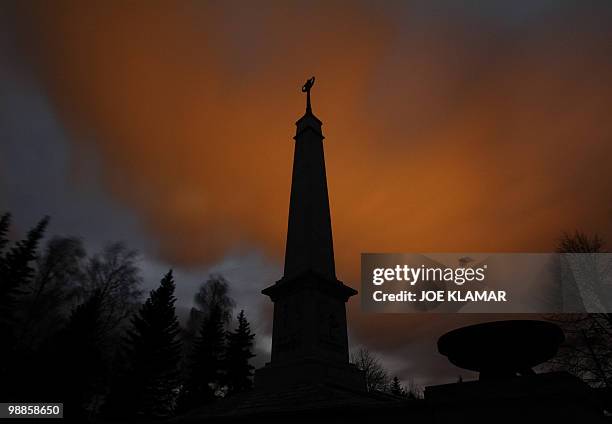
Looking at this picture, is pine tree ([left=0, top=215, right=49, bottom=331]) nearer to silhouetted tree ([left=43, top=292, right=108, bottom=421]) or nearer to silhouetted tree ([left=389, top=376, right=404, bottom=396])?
silhouetted tree ([left=43, top=292, right=108, bottom=421])

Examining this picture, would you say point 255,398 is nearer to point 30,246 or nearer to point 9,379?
point 9,379

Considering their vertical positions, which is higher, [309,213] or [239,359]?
[309,213]

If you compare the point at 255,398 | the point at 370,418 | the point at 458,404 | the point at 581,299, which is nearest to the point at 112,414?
the point at 255,398

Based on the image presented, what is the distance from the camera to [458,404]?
455 cm

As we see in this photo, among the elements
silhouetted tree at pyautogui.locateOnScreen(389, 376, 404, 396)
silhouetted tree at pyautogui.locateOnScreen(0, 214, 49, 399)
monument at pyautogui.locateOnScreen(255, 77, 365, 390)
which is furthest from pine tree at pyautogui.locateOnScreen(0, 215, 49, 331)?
silhouetted tree at pyautogui.locateOnScreen(389, 376, 404, 396)

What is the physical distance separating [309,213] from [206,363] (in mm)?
16791

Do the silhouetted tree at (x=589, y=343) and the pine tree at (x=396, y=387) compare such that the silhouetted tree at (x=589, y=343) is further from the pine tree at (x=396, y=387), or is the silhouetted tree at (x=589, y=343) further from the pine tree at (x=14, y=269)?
the pine tree at (x=396, y=387)

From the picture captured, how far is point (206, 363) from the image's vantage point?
Answer: 2492cm

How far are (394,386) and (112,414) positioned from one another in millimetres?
34457

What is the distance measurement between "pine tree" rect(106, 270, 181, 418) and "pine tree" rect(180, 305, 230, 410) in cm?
117

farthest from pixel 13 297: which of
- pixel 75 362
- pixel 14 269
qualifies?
pixel 75 362

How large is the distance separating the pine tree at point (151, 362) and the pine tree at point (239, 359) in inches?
154

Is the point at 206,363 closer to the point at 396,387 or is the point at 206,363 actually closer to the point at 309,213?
the point at 309,213

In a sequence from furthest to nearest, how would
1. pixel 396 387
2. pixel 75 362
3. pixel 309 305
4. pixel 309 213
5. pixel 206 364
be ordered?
Result: 1. pixel 396 387
2. pixel 206 364
3. pixel 75 362
4. pixel 309 213
5. pixel 309 305
